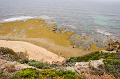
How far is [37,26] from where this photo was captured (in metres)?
62.1

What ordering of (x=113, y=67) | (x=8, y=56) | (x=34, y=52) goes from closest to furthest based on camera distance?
1. (x=113, y=67)
2. (x=8, y=56)
3. (x=34, y=52)

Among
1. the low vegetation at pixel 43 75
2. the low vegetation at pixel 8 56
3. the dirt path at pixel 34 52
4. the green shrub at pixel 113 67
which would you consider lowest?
the dirt path at pixel 34 52

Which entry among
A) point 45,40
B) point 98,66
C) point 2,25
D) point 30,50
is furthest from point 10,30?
point 98,66

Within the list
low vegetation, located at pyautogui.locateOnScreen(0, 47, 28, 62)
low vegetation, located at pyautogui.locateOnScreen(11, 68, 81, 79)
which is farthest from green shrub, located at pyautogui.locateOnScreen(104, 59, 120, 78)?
low vegetation, located at pyautogui.locateOnScreen(0, 47, 28, 62)

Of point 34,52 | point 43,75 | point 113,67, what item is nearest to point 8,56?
point 43,75

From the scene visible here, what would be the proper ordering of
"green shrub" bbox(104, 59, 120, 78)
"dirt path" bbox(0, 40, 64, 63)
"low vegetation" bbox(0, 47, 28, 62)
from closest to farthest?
"green shrub" bbox(104, 59, 120, 78)
"low vegetation" bbox(0, 47, 28, 62)
"dirt path" bbox(0, 40, 64, 63)

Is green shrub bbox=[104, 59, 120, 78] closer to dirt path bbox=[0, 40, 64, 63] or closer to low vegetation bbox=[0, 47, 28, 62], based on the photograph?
low vegetation bbox=[0, 47, 28, 62]

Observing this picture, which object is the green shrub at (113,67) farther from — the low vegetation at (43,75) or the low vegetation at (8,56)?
the low vegetation at (8,56)

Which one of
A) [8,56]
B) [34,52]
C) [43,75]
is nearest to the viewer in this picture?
[43,75]

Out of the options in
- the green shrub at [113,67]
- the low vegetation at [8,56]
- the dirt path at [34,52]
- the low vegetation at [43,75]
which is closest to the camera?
the low vegetation at [43,75]

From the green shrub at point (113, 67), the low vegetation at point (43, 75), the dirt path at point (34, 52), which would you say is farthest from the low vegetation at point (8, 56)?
the dirt path at point (34, 52)

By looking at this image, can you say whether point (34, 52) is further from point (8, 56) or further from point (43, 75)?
point (43, 75)

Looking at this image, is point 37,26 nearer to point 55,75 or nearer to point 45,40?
point 45,40

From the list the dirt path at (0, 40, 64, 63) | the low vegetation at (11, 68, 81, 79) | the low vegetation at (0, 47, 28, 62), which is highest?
the low vegetation at (11, 68, 81, 79)
